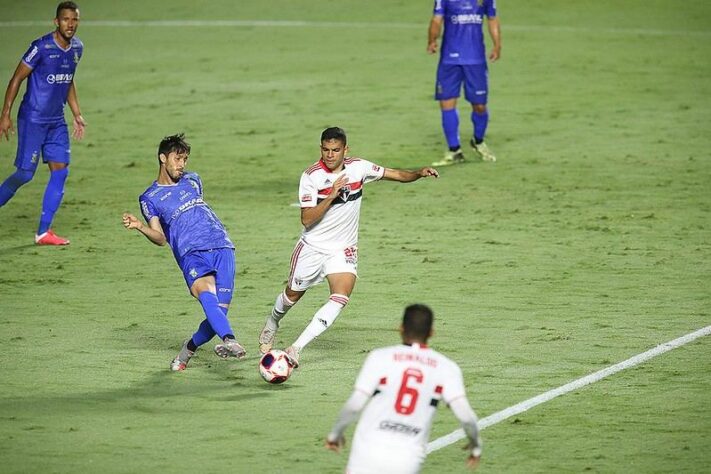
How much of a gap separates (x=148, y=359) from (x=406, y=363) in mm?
4713

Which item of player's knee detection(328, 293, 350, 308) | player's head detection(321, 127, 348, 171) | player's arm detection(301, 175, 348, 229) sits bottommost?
player's knee detection(328, 293, 350, 308)

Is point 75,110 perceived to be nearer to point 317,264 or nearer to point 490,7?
point 317,264

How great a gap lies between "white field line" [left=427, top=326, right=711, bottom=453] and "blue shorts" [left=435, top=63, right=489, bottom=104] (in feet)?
26.3

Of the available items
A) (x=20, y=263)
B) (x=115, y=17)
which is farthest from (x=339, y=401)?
(x=115, y=17)

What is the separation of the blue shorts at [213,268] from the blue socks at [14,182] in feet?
17.7

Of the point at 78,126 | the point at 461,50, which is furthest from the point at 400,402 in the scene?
the point at 461,50

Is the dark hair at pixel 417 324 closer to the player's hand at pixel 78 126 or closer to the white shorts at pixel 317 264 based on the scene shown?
the white shorts at pixel 317 264

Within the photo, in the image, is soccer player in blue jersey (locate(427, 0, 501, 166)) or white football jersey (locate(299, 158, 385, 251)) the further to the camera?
soccer player in blue jersey (locate(427, 0, 501, 166))

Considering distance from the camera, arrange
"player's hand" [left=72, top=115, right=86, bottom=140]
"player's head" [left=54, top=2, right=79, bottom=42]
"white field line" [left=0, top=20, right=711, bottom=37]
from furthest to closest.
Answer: "white field line" [left=0, top=20, right=711, bottom=37], "player's hand" [left=72, top=115, right=86, bottom=140], "player's head" [left=54, top=2, right=79, bottom=42]

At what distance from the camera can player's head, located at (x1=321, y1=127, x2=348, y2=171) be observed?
34.2 ft

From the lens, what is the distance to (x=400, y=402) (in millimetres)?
6848

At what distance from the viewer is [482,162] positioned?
20.5 meters

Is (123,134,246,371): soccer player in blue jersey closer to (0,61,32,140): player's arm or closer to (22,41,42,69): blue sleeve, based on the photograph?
(0,61,32,140): player's arm

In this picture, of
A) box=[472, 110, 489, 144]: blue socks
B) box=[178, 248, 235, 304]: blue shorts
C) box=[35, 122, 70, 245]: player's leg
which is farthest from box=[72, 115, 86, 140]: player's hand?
box=[472, 110, 489, 144]: blue socks
